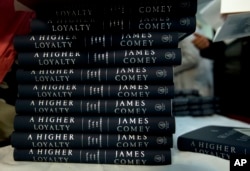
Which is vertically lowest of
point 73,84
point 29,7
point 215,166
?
point 215,166

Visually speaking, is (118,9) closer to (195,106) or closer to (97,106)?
(97,106)

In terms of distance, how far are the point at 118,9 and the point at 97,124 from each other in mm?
213

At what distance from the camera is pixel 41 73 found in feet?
1.67

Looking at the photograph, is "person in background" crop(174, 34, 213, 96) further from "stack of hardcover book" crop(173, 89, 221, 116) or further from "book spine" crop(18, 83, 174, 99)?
"book spine" crop(18, 83, 174, 99)

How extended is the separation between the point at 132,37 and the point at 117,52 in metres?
0.04

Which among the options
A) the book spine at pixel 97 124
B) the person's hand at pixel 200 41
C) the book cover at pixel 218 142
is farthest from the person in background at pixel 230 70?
the book spine at pixel 97 124

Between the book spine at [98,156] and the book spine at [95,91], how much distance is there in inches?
3.9

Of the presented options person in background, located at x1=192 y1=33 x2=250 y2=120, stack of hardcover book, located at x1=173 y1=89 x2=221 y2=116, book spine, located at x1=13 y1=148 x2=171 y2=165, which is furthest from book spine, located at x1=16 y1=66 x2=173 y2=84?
person in background, located at x1=192 y1=33 x2=250 y2=120

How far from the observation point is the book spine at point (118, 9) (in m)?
0.49

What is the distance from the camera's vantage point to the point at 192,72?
48.1 inches

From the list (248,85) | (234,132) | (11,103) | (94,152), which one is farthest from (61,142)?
(248,85)

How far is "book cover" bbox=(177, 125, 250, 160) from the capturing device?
1.56ft

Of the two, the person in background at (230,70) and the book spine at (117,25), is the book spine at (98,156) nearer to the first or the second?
the book spine at (117,25)

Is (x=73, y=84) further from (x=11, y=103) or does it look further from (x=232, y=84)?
(x=232, y=84)
